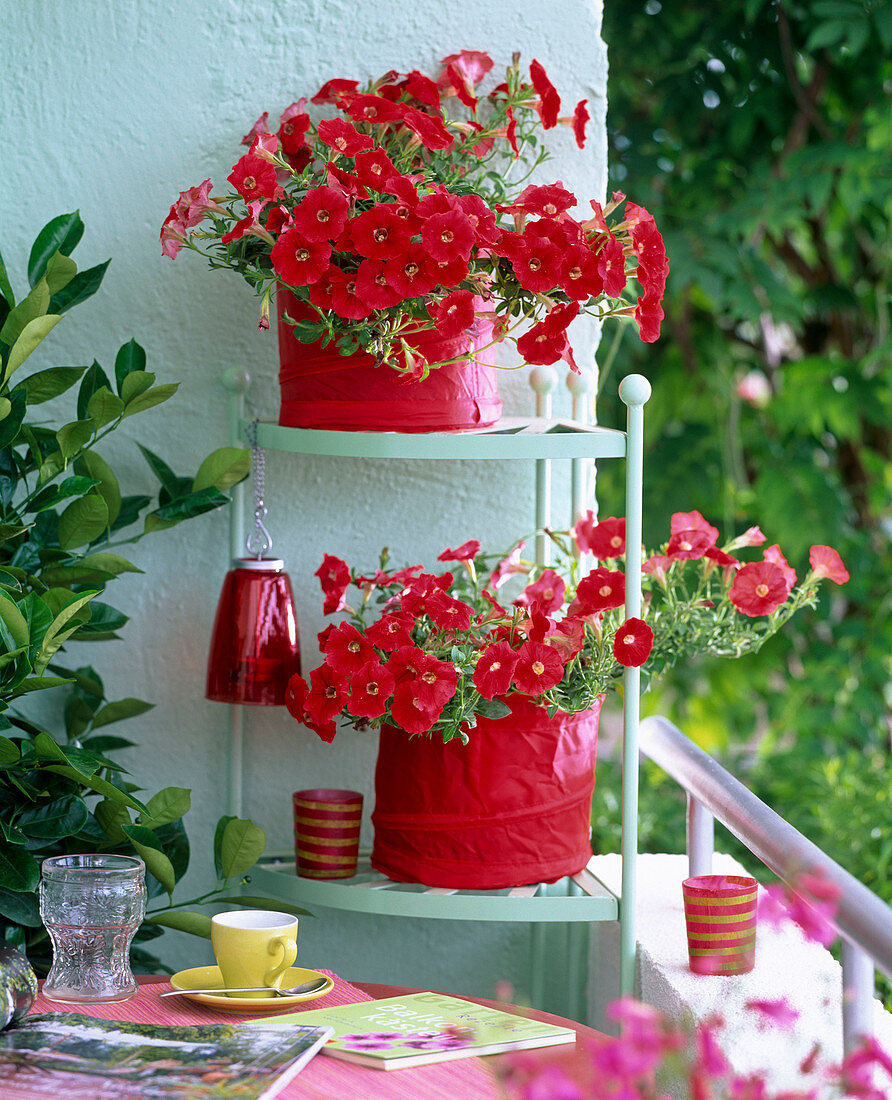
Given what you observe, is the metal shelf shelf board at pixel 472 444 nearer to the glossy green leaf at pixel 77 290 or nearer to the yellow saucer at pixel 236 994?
the glossy green leaf at pixel 77 290

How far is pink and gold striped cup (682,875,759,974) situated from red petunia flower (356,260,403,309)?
0.62 metres

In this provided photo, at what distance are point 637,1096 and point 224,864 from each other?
843mm

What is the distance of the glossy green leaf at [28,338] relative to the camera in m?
1.22

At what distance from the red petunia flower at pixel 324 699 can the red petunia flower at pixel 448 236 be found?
1.37 feet

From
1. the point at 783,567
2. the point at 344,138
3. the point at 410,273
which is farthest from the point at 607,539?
the point at 344,138

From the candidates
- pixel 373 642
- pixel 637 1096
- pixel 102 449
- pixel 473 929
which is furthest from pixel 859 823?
pixel 637 1096

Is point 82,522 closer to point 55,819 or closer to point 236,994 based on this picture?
point 55,819

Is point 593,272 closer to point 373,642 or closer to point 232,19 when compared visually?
point 373,642

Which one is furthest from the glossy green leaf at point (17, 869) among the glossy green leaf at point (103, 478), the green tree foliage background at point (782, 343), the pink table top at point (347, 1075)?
the green tree foliage background at point (782, 343)

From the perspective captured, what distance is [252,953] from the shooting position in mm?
1089

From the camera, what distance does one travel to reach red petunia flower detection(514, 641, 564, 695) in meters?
1.21

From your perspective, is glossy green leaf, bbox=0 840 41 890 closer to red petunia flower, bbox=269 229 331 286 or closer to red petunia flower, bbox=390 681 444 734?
red petunia flower, bbox=390 681 444 734

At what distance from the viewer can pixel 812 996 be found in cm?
115

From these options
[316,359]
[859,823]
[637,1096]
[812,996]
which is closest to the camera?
[637,1096]
